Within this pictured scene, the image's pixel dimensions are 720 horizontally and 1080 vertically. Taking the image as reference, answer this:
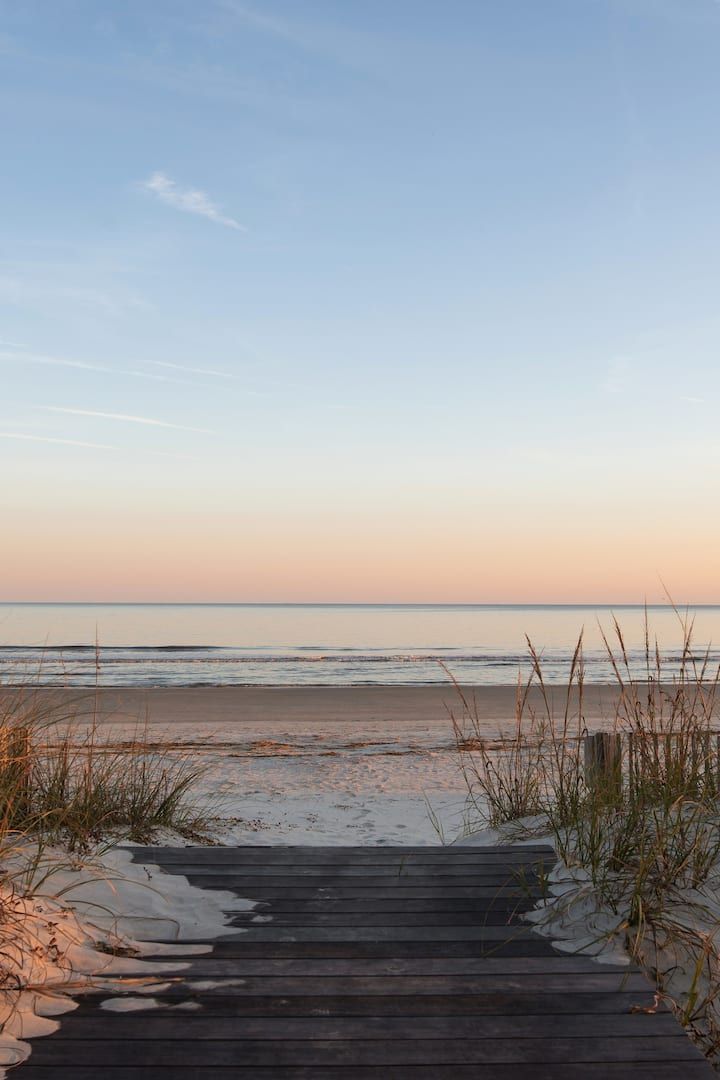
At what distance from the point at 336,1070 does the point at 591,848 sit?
71.0 inches

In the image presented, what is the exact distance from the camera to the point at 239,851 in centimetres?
462

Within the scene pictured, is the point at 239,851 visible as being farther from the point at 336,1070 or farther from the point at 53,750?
the point at 336,1070

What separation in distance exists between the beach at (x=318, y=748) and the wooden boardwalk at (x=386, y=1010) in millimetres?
2043

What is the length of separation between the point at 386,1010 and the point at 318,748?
1001 centimetres

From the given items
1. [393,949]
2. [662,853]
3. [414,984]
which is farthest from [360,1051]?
[662,853]

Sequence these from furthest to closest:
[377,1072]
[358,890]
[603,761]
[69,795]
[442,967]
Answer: [603,761] < [69,795] < [358,890] < [442,967] < [377,1072]

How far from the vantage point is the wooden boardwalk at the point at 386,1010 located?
2314 millimetres

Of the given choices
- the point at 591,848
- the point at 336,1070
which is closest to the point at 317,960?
the point at 336,1070

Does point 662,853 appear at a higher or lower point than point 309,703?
higher

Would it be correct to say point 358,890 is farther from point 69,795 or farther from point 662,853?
point 69,795

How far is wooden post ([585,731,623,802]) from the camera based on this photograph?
4.44m

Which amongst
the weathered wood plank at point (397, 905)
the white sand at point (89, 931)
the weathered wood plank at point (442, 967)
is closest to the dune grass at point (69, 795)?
the white sand at point (89, 931)

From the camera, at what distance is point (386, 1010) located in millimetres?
2656

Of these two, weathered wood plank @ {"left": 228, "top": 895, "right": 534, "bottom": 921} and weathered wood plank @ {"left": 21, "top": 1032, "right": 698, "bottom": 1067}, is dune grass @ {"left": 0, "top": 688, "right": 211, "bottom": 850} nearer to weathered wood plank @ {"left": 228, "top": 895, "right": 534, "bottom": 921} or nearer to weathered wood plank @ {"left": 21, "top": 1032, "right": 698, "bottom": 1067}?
weathered wood plank @ {"left": 228, "top": 895, "right": 534, "bottom": 921}
